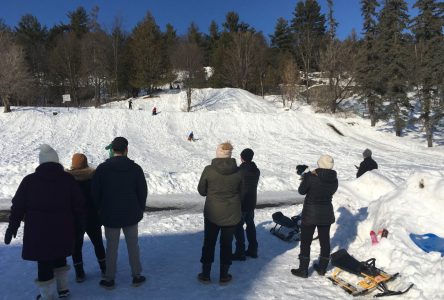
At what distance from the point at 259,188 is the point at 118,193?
33.4 feet

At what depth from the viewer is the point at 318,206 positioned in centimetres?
535

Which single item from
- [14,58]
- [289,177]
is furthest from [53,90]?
[289,177]

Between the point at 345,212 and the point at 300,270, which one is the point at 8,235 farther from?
the point at 345,212

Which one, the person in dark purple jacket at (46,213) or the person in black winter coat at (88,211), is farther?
the person in black winter coat at (88,211)

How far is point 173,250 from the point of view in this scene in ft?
22.1

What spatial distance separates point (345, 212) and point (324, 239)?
2.94 meters

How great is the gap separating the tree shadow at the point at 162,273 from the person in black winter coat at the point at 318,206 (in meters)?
0.84

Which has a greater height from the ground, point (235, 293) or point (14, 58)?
point (14, 58)

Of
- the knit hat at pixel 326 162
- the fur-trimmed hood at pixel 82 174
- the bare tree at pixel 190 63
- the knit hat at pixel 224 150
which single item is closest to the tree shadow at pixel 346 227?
the knit hat at pixel 326 162

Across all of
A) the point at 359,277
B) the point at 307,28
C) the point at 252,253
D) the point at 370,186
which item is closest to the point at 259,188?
the point at 370,186

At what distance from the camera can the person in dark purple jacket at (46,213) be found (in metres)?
3.95

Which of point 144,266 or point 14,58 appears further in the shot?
point 14,58

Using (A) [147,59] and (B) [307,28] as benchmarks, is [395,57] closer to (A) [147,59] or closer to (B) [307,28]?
(B) [307,28]

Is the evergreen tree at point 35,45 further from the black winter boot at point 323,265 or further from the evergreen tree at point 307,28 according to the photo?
the black winter boot at point 323,265
